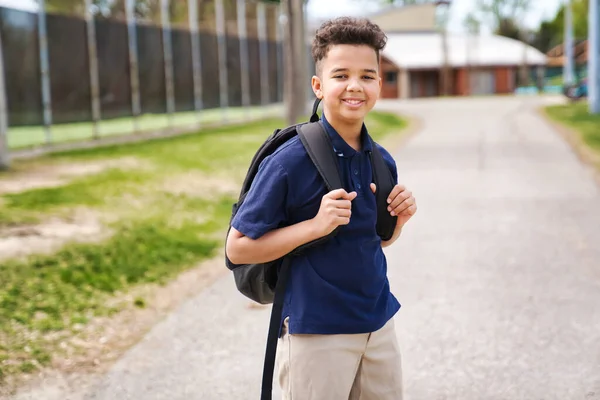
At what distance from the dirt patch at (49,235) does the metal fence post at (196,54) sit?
1250cm

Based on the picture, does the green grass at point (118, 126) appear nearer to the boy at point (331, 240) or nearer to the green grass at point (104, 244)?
the green grass at point (104, 244)

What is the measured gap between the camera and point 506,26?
75750 millimetres

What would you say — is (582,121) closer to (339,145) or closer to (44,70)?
(44,70)

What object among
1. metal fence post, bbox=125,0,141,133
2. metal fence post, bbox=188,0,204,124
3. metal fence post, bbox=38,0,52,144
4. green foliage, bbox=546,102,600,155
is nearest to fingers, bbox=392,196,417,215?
metal fence post, bbox=38,0,52,144

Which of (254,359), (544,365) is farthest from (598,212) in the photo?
(254,359)

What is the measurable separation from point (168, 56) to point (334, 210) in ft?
56.2

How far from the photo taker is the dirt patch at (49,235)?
22.0ft

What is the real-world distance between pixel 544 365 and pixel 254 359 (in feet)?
5.02

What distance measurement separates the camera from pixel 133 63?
17078 mm

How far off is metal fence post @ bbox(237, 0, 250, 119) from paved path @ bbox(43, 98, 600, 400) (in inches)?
545

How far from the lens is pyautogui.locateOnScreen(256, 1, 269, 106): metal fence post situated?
24.8 meters

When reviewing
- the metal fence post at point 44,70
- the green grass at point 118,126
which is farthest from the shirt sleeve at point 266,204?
the metal fence post at point 44,70

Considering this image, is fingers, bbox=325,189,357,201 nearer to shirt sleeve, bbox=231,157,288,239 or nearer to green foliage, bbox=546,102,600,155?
shirt sleeve, bbox=231,157,288,239

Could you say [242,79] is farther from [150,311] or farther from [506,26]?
[506,26]
